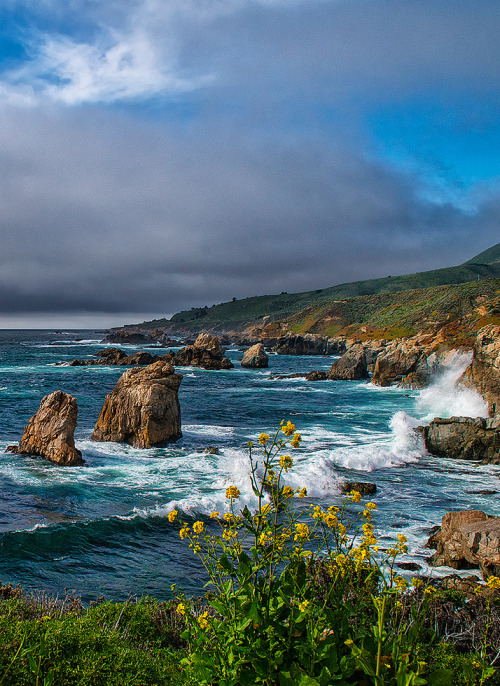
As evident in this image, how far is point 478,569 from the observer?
39.2 ft

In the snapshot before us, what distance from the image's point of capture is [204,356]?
288ft

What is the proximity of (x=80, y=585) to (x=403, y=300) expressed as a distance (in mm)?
157285

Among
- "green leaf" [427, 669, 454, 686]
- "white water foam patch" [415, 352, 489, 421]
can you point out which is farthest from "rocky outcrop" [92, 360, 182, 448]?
"green leaf" [427, 669, 454, 686]

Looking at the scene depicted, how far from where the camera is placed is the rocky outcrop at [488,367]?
31711 mm

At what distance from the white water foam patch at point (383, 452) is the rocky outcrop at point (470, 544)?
967 centimetres

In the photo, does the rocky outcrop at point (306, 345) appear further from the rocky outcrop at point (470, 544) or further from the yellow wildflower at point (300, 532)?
the yellow wildflower at point (300, 532)

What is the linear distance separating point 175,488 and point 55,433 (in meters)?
7.37

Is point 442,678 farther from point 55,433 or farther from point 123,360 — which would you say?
point 123,360

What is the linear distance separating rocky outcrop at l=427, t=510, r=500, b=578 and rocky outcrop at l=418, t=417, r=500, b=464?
12.7 meters

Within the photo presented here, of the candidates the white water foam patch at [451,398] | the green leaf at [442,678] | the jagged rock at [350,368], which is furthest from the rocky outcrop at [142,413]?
the jagged rock at [350,368]

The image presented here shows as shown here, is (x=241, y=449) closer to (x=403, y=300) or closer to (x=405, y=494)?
(x=405, y=494)

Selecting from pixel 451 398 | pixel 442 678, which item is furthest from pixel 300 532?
pixel 451 398

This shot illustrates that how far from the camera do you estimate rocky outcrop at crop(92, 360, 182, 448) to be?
2586 cm

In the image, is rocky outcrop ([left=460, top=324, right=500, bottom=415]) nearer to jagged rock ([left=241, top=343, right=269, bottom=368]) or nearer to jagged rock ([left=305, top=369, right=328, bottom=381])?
jagged rock ([left=305, top=369, right=328, bottom=381])
